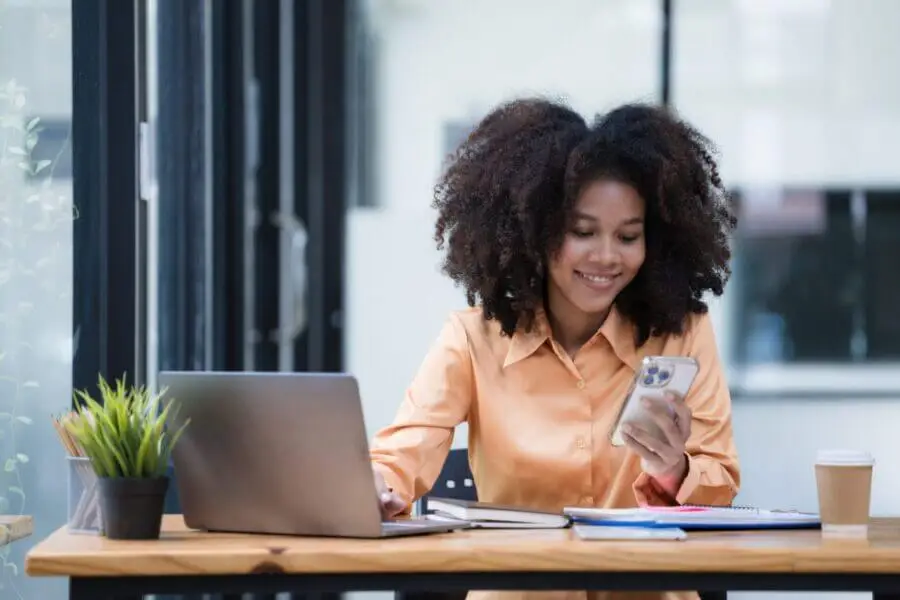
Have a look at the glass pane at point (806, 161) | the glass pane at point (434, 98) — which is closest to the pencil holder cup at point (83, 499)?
the glass pane at point (434, 98)

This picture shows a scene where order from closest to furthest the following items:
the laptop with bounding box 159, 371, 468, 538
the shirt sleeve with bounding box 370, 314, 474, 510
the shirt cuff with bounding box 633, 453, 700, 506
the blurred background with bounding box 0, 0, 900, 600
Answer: the laptop with bounding box 159, 371, 468, 538
the shirt cuff with bounding box 633, 453, 700, 506
the shirt sleeve with bounding box 370, 314, 474, 510
the blurred background with bounding box 0, 0, 900, 600

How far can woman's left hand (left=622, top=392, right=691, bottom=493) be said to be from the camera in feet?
6.47

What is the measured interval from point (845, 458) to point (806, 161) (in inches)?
124

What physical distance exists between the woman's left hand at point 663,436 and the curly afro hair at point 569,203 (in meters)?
0.33

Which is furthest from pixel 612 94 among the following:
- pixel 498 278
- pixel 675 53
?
pixel 498 278

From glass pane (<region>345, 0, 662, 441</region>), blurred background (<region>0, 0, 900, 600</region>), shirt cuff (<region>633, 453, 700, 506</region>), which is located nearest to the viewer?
shirt cuff (<region>633, 453, 700, 506</region>)

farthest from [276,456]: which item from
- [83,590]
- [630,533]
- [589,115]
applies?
[589,115]

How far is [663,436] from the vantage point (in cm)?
203

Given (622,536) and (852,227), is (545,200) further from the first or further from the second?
(852,227)

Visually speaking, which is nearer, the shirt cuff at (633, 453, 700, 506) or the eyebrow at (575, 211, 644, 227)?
the shirt cuff at (633, 453, 700, 506)

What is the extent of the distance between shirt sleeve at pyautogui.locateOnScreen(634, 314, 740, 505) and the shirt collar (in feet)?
0.31

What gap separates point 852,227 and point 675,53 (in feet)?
2.62

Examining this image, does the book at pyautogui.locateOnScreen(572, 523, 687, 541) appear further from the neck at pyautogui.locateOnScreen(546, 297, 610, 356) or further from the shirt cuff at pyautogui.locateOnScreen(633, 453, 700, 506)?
the neck at pyautogui.locateOnScreen(546, 297, 610, 356)

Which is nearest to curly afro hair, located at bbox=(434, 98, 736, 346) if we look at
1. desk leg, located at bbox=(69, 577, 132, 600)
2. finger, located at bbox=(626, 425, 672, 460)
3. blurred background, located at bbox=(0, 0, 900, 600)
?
finger, located at bbox=(626, 425, 672, 460)
